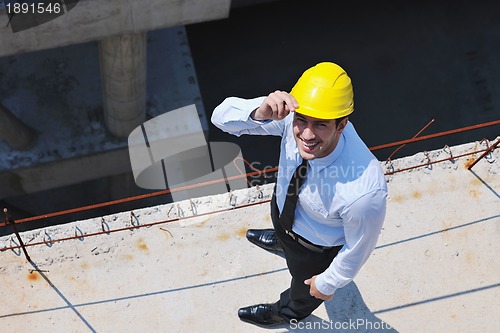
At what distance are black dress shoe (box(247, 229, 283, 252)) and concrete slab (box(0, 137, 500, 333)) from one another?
9cm

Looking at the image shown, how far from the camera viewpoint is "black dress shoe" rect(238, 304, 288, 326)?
5562mm

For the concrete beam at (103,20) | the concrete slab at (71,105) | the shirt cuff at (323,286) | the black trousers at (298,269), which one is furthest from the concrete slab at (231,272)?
the concrete slab at (71,105)

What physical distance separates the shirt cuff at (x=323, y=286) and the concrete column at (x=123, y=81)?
20.6 feet

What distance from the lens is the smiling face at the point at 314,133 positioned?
3.61 metres

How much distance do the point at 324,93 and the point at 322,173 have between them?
63 centimetres

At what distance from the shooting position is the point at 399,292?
19.1 feet

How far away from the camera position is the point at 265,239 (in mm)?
5965

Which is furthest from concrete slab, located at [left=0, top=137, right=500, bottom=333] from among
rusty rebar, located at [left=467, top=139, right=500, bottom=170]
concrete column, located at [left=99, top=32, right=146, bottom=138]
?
concrete column, located at [left=99, top=32, right=146, bottom=138]

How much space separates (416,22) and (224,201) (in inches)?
408

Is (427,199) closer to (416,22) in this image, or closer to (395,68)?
(395,68)

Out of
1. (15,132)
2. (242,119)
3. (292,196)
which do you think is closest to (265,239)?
(292,196)

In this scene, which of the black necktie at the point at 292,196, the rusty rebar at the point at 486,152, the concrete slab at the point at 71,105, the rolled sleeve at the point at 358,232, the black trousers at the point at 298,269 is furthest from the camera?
the concrete slab at the point at 71,105

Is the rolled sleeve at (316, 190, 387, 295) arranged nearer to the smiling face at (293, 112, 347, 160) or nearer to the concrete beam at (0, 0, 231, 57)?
the smiling face at (293, 112, 347, 160)

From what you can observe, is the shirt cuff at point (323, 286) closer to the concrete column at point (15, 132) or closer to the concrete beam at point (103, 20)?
the concrete beam at point (103, 20)
